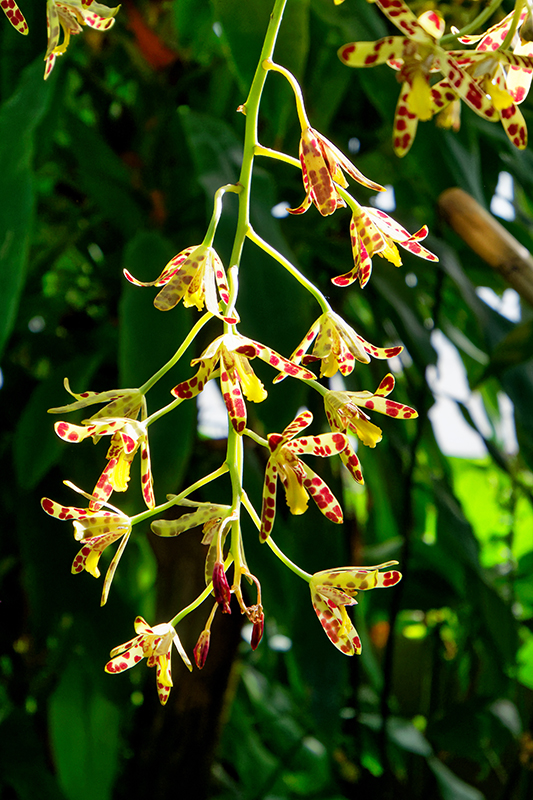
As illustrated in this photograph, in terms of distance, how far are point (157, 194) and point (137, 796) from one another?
0.64 metres

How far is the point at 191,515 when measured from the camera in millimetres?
181

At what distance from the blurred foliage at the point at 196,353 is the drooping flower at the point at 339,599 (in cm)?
23

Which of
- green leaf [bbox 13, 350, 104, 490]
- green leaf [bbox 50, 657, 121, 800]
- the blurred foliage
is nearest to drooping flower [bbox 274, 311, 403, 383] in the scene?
the blurred foliage

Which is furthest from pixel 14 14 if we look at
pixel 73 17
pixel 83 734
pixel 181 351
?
pixel 83 734

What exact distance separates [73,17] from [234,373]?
0.42 ft

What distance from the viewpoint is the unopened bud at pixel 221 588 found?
0.50ft

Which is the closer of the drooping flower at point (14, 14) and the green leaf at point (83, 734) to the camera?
the drooping flower at point (14, 14)

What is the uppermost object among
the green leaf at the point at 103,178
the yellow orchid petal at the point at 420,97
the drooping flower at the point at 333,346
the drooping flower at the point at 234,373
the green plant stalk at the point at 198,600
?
the green leaf at the point at 103,178

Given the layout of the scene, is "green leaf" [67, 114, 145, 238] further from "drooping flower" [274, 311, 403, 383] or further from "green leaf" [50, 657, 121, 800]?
"drooping flower" [274, 311, 403, 383]

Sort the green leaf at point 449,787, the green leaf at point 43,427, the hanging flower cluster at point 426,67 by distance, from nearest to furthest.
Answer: the hanging flower cluster at point 426,67 < the green leaf at point 43,427 < the green leaf at point 449,787

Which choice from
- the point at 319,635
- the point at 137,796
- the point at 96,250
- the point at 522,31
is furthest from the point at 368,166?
the point at 137,796

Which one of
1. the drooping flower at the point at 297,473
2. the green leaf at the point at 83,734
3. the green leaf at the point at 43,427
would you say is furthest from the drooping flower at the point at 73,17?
the green leaf at the point at 83,734

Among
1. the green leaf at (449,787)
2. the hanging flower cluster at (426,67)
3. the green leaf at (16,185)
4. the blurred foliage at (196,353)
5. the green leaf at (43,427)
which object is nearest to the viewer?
the hanging flower cluster at (426,67)

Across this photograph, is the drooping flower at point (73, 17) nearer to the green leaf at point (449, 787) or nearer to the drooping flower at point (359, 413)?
the drooping flower at point (359, 413)
